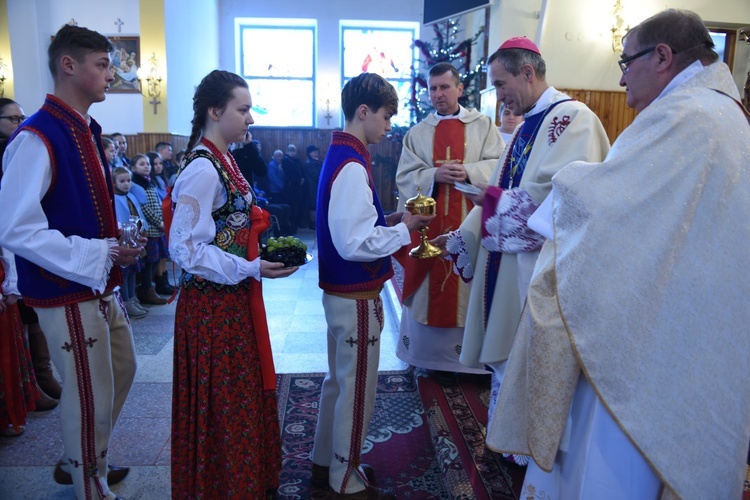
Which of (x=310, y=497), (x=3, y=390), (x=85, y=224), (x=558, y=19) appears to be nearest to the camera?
(x=85, y=224)

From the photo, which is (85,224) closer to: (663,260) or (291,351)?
(663,260)

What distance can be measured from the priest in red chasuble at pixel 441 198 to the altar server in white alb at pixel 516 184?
97 centimetres

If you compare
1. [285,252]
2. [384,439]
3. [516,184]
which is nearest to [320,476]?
[384,439]

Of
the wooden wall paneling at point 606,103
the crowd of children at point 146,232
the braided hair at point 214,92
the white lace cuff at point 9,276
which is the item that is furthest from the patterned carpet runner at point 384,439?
the wooden wall paneling at point 606,103

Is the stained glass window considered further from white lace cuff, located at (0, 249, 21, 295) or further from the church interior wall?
white lace cuff, located at (0, 249, 21, 295)

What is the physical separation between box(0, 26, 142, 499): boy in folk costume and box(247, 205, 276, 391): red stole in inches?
18.0

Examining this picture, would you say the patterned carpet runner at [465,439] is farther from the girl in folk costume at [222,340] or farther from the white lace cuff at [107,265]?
the white lace cuff at [107,265]

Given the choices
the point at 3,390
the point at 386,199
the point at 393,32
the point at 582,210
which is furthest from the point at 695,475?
the point at 393,32

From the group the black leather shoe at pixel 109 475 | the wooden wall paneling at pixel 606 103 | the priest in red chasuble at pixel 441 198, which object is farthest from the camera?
the wooden wall paneling at pixel 606 103

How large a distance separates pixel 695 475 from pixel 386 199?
14.0 m

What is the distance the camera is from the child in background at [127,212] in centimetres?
530

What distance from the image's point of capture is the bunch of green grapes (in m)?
2.13

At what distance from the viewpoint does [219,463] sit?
7.29 feet

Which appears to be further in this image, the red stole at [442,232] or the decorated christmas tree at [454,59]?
the decorated christmas tree at [454,59]
